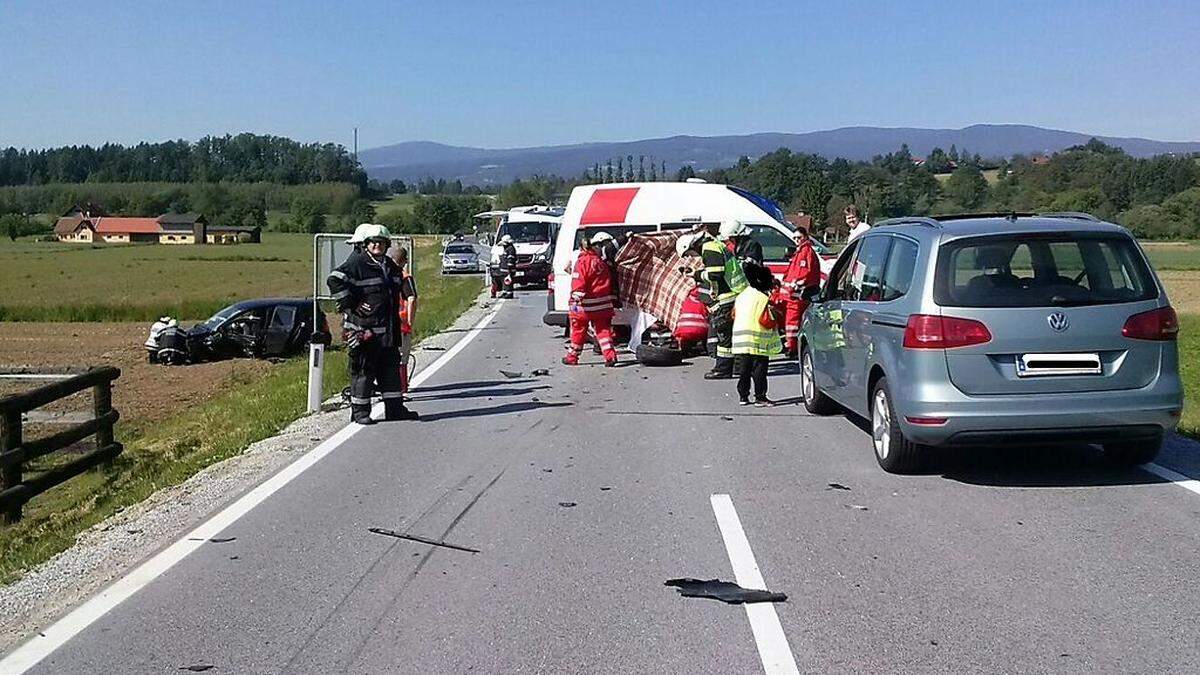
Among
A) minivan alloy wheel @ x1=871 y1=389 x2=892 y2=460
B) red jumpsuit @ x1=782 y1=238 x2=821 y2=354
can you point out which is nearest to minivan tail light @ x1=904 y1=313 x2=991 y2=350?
minivan alloy wheel @ x1=871 y1=389 x2=892 y2=460

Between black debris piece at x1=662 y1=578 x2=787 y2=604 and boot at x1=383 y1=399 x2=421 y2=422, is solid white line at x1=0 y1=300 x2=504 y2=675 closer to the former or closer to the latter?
boot at x1=383 y1=399 x2=421 y2=422

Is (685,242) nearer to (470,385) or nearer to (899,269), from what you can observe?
(470,385)

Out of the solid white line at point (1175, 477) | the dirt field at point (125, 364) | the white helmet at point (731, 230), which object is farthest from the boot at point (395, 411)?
the dirt field at point (125, 364)

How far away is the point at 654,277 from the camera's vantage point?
16.6m

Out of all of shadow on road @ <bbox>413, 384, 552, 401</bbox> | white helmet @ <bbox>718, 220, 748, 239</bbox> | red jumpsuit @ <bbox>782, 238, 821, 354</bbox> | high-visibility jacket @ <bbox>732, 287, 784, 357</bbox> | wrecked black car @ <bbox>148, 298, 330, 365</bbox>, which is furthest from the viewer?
wrecked black car @ <bbox>148, 298, 330, 365</bbox>

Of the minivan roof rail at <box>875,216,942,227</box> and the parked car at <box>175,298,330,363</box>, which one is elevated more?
the minivan roof rail at <box>875,216,942,227</box>

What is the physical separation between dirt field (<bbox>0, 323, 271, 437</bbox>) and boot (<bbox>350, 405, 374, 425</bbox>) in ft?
26.2

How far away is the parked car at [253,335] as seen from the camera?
27703 millimetres

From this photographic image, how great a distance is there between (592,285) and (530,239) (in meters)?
21.9

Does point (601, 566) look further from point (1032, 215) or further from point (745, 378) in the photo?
point (745, 378)

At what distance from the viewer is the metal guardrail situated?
9719mm

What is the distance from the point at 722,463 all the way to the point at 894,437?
1.41 m

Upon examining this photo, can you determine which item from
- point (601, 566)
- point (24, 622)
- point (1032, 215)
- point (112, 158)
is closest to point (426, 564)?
point (601, 566)

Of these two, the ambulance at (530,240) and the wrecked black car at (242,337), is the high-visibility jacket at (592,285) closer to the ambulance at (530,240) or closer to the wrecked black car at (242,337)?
the wrecked black car at (242,337)
